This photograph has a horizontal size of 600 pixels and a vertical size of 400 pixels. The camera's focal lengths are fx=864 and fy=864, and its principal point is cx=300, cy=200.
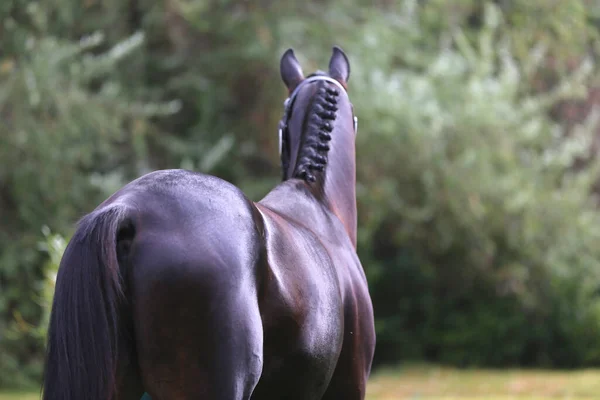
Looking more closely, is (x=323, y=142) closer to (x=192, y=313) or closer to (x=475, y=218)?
(x=192, y=313)

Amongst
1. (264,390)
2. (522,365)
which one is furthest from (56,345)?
(522,365)

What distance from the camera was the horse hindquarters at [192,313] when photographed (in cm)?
246

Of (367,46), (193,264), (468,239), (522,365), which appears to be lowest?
(522,365)

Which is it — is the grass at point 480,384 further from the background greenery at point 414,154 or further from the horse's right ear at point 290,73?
the horse's right ear at point 290,73

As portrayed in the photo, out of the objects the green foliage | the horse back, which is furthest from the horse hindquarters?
the green foliage

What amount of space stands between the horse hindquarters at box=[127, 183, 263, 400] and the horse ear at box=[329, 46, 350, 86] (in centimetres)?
216

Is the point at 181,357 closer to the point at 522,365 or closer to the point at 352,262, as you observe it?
the point at 352,262

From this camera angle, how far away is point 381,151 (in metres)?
12.2

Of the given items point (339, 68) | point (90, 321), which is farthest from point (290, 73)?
point (90, 321)

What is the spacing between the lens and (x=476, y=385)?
1034 centimetres

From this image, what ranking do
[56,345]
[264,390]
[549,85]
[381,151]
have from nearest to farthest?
[56,345], [264,390], [381,151], [549,85]

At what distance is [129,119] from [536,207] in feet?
18.7

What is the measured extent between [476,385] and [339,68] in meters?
6.69

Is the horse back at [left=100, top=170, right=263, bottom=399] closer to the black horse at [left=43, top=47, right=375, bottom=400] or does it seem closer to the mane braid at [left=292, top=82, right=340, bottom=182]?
the black horse at [left=43, top=47, right=375, bottom=400]
